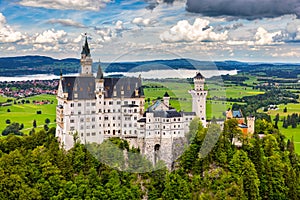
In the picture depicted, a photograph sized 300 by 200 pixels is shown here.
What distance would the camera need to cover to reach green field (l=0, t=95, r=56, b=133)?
92.0 metres

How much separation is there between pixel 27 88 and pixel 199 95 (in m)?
104

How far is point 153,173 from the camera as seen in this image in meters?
47.7

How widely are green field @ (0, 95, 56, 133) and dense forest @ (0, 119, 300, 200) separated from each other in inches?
1580

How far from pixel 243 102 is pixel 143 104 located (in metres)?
76.2

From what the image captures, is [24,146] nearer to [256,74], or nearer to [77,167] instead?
[77,167]

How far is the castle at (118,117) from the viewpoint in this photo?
4788cm

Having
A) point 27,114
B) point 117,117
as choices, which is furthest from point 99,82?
point 27,114

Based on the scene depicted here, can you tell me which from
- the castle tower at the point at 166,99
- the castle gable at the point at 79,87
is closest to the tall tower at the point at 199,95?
the castle tower at the point at 166,99

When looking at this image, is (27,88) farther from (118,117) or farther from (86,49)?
(118,117)

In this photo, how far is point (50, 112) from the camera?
10406 centimetres

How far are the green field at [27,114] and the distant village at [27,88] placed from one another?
42.0 feet

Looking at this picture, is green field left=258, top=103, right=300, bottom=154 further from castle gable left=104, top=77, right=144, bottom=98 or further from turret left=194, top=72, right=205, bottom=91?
castle gable left=104, top=77, right=144, bottom=98

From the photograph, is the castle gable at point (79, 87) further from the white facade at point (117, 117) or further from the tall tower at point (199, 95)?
the tall tower at point (199, 95)

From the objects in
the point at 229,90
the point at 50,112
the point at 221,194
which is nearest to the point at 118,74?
the point at 221,194
